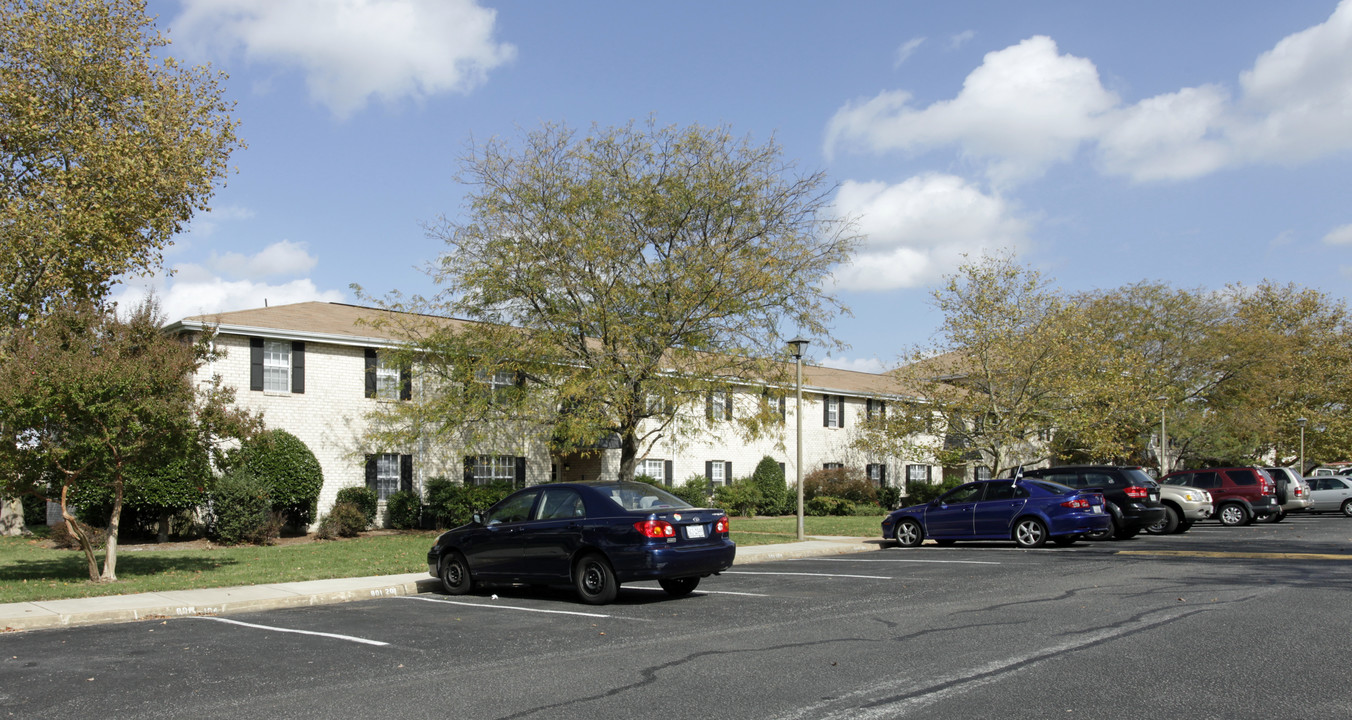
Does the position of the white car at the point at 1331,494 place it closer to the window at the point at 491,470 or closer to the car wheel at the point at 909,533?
the car wheel at the point at 909,533

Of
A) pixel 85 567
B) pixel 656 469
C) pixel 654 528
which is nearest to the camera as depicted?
pixel 654 528

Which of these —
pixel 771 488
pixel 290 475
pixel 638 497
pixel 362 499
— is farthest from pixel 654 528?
pixel 771 488

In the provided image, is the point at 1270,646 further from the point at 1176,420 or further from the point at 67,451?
the point at 1176,420

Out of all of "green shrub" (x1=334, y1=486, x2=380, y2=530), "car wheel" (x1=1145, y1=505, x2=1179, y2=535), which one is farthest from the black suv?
"green shrub" (x1=334, y1=486, x2=380, y2=530)

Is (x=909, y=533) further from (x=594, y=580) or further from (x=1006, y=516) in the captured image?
(x=594, y=580)

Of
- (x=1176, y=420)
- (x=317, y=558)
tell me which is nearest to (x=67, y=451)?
(x=317, y=558)

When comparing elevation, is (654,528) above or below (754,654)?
above

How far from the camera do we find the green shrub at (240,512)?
21.9 metres

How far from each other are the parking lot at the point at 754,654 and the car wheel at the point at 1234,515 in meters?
17.5

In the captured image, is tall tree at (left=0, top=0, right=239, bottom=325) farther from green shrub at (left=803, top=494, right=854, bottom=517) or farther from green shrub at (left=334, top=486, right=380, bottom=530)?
green shrub at (left=803, top=494, right=854, bottom=517)

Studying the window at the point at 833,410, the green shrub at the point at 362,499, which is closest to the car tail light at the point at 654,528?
the green shrub at the point at 362,499

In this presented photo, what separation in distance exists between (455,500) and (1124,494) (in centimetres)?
1669

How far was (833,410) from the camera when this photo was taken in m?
41.7

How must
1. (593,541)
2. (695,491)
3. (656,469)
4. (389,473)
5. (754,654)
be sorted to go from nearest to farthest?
(754,654)
(593,541)
(389,473)
(695,491)
(656,469)
